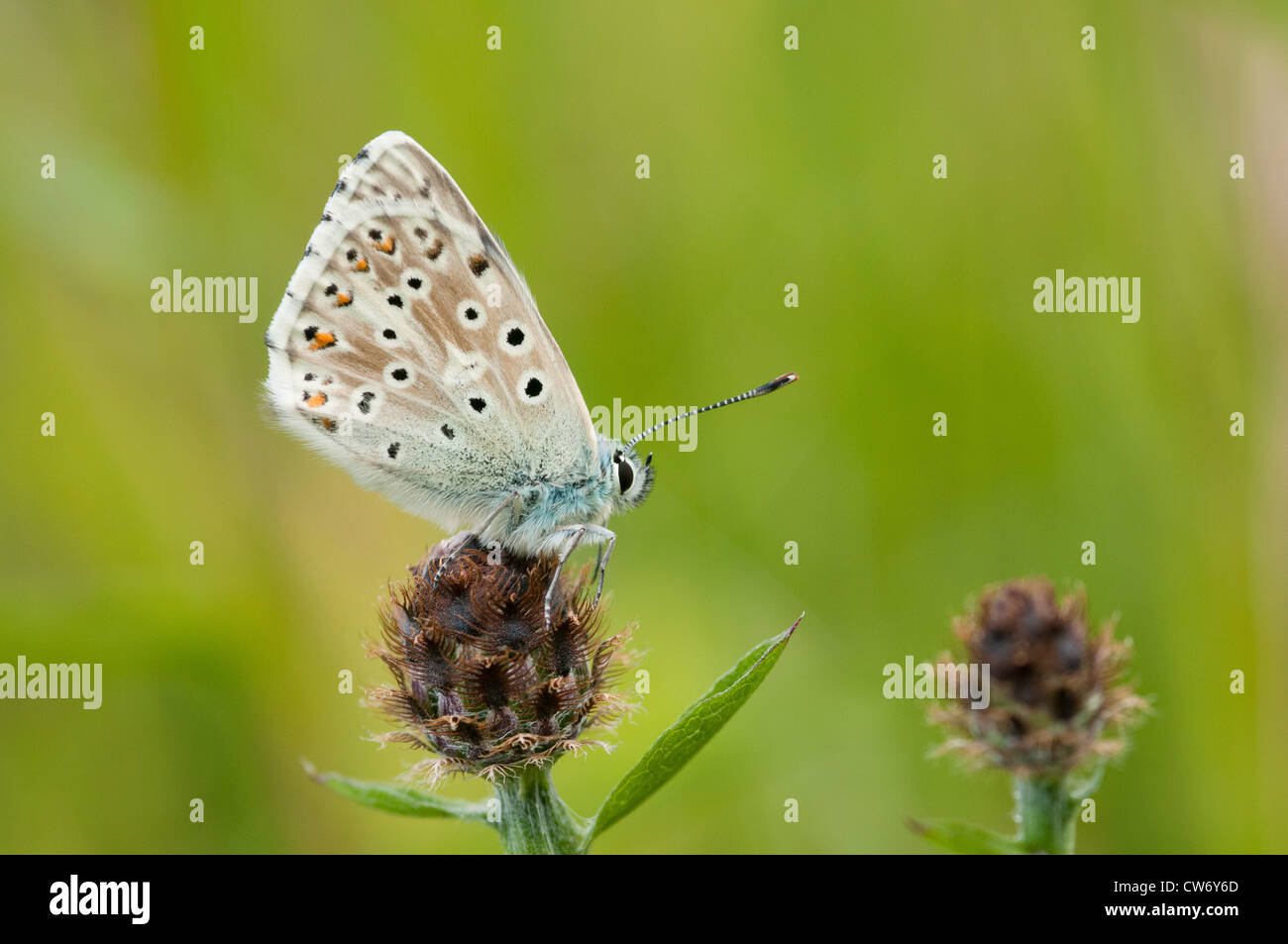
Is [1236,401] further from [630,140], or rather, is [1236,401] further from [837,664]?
[630,140]

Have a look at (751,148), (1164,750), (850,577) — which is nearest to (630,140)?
(751,148)
